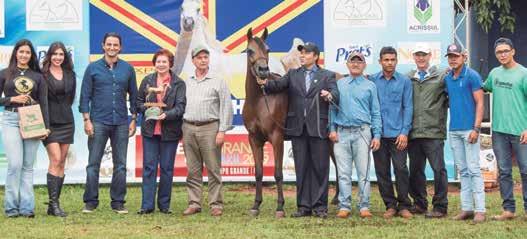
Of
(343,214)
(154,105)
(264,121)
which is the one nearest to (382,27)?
(264,121)

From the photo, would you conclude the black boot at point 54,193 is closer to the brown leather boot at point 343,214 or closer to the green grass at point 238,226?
the green grass at point 238,226

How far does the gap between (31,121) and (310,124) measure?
3.00 meters

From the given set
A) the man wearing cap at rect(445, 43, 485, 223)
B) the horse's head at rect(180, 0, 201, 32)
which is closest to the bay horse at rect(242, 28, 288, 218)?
the man wearing cap at rect(445, 43, 485, 223)

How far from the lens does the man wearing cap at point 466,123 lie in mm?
8531

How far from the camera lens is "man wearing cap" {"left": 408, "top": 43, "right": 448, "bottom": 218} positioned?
8.85 metres

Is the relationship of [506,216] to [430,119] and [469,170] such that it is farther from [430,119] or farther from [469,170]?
[430,119]

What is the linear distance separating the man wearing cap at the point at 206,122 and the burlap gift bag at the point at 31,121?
1.64m

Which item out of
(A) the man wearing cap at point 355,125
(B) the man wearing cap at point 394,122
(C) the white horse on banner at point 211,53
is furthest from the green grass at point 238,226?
(C) the white horse on banner at point 211,53

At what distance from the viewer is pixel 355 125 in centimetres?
880

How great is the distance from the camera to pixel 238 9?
12508mm

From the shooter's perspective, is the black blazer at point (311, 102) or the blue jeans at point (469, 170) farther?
the black blazer at point (311, 102)

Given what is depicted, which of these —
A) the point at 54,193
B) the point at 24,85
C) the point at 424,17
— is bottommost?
the point at 54,193

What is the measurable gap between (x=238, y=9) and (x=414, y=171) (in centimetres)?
448

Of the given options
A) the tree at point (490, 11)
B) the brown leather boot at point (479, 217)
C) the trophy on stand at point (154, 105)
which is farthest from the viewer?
the tree at point (490, 11)
